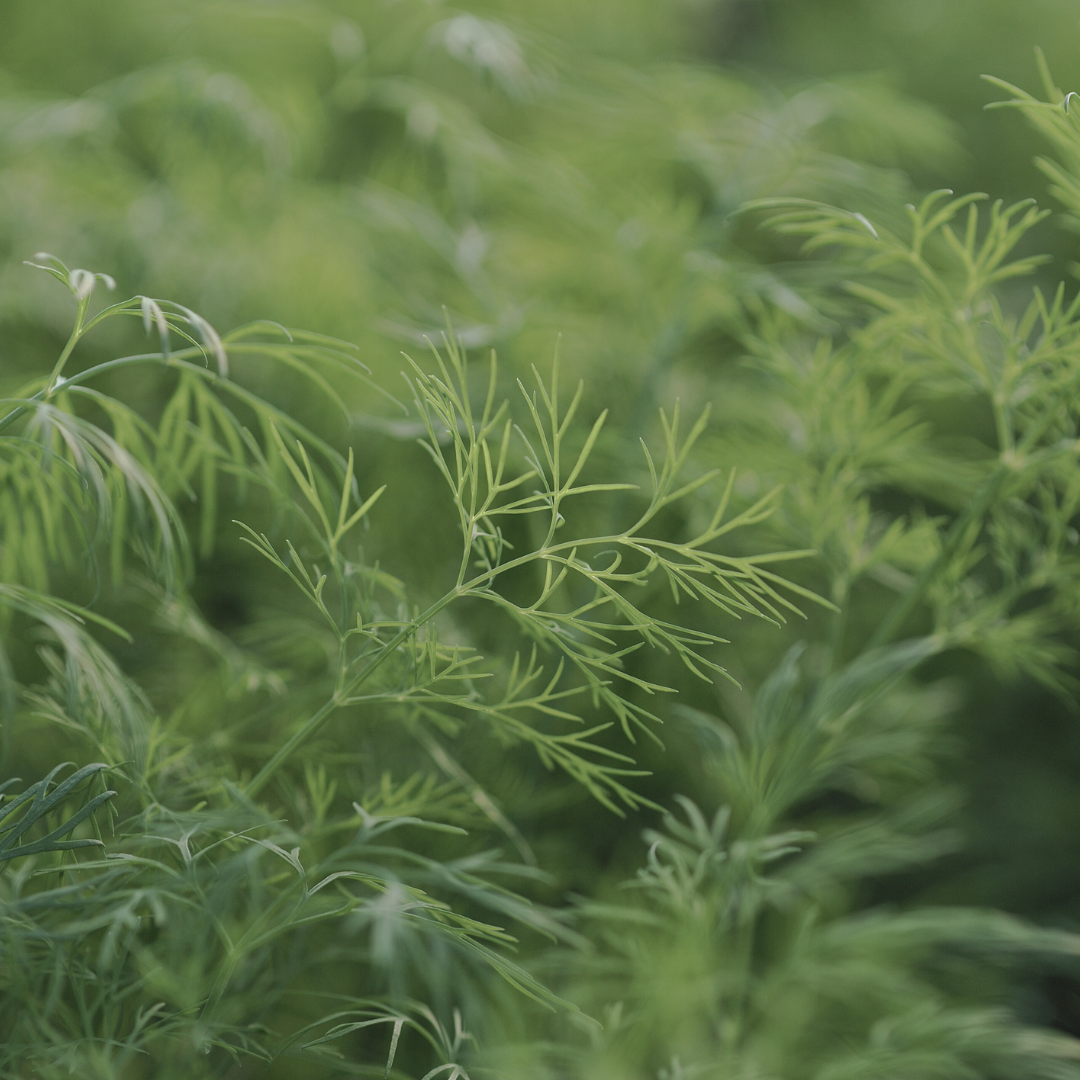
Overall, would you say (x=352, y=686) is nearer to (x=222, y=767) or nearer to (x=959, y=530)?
(x=222, y=767)

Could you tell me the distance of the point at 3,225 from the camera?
0.74 meters

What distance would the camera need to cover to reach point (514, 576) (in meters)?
0.71

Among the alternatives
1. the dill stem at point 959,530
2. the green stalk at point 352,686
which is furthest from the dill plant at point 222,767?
the dill stem at point 959,530

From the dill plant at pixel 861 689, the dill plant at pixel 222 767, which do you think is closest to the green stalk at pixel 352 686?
the dill plant at pixel 222 767

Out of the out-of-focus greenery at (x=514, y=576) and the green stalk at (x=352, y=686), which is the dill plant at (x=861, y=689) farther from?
the green stalk at (x=352, y=686)

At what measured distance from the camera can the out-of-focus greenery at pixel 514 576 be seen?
382mm

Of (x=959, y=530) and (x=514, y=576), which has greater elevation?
(x=959, y=530)

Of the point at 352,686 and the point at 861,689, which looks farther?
the point at 861,689

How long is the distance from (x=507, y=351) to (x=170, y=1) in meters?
0.66

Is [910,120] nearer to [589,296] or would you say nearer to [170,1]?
[589,296]

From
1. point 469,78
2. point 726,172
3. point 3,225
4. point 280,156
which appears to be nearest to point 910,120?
point 726,172

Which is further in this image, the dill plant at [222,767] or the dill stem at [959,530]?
the dill stem at [959,530]

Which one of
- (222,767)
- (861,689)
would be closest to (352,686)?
(222,767)

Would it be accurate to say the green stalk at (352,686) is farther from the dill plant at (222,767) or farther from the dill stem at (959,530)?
the dill stem at (959,530)
